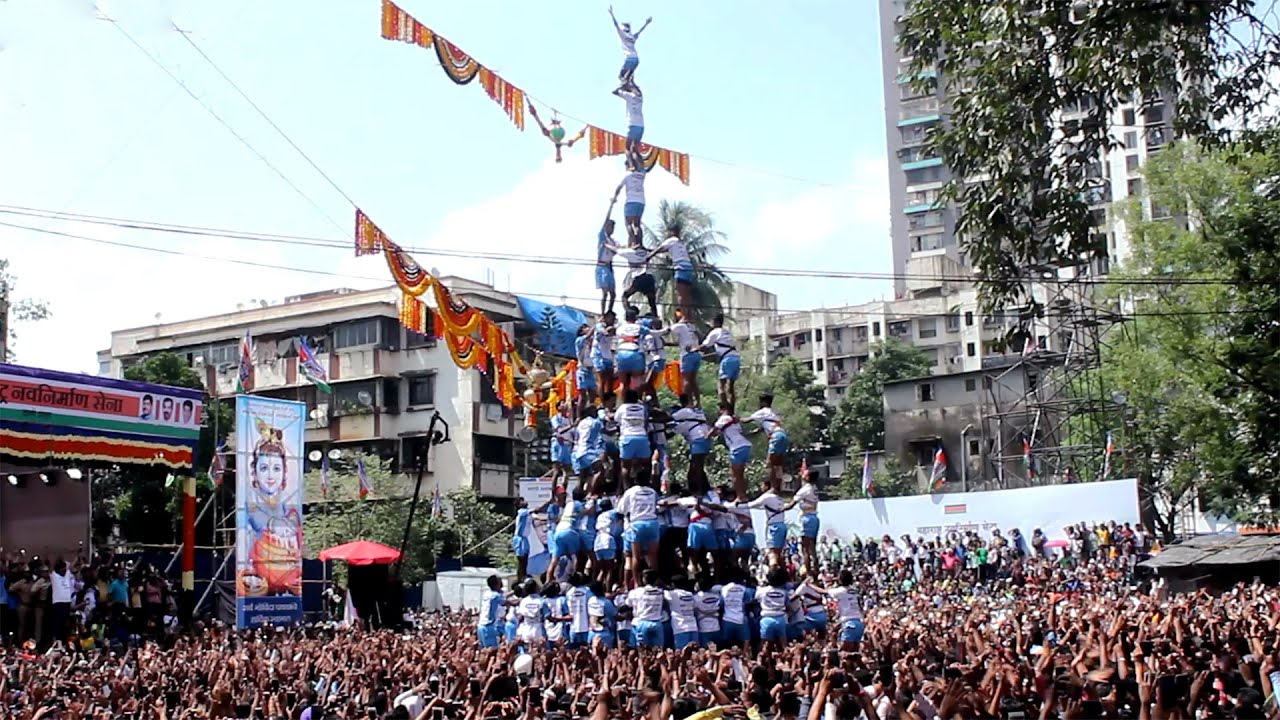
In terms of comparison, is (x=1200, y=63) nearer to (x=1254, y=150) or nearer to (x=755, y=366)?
(x=1254, y=150)

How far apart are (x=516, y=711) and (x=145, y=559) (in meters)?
22.0

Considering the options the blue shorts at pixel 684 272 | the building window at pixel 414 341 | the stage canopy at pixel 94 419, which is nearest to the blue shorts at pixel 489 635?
the blue shorts at pixel 684 272

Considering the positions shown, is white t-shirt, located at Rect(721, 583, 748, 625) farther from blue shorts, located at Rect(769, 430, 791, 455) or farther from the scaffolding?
the scaffolding

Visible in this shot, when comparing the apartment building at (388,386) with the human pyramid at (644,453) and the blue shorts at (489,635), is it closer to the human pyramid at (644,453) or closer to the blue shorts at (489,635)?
the human pyramid at (644,453)

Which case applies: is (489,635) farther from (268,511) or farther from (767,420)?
(268,511)

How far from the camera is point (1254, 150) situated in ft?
43.9

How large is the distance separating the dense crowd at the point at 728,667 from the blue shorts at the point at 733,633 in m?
0.04

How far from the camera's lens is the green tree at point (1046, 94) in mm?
11219

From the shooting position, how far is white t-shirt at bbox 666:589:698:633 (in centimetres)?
1841

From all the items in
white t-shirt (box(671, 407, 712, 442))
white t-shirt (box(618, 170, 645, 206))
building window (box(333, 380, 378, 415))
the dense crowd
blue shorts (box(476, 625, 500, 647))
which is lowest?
blue shorts (box(476, 625, 500, 647))

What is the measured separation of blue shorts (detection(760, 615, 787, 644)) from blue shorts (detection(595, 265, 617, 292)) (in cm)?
590

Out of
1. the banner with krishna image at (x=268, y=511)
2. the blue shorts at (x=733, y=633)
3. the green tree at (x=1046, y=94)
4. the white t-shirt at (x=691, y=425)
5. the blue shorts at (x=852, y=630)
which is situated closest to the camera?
the green tree at (x=1046, y=94)

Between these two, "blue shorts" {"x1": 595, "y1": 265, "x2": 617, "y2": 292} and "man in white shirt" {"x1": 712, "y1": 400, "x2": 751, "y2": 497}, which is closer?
"man in white shirt" {"x1": 712, "y1": 400, "x2": 751, "y2": 497}

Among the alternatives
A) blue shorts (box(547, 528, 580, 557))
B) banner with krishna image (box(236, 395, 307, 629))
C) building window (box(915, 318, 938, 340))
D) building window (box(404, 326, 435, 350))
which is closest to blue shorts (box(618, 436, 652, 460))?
blue shorts (box(547, 528, 580, 557))
